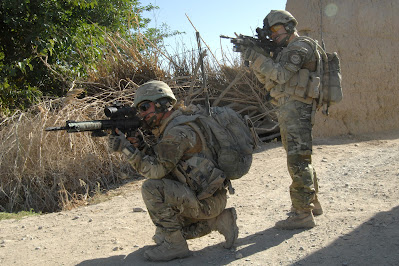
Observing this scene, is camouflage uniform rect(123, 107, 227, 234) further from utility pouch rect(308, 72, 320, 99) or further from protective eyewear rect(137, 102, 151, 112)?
utility pouch rect(308, 72, 320, 99)

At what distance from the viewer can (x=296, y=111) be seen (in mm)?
3520

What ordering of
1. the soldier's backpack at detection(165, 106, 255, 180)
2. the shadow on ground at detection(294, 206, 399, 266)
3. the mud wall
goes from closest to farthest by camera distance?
the shadow on ground at detection(294, 206, 399, 266)
the soldier's backpack at detection(165, 106, 255, 180)
the mud wall

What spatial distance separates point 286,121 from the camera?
3553mm

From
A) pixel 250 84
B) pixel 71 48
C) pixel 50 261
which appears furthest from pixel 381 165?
pixel 71 48

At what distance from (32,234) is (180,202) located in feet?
6.16

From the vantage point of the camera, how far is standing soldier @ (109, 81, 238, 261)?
2928mm

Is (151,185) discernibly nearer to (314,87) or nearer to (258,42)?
(314,87)

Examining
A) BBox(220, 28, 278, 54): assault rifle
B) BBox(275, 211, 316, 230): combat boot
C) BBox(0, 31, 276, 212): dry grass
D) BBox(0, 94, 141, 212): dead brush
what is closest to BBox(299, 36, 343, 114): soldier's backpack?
BBox(220, 28, 278, 54): assault rifle

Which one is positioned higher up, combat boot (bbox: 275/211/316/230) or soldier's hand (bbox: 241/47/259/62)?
soldier's hand (bbox: 241/47/259/62)

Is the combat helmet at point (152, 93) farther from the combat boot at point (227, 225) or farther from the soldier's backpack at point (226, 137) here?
the combat boot at point (227, 225)

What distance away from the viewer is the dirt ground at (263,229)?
9.77ft

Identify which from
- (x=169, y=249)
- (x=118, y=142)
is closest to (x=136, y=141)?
(x=118, y=142)

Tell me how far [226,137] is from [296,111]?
2.61 feet

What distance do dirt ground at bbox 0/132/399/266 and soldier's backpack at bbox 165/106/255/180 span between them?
66 centimetres
